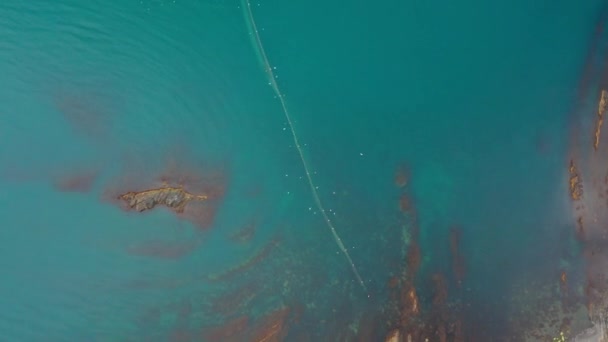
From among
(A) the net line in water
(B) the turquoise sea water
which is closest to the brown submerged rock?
(B) the turquoise sea water

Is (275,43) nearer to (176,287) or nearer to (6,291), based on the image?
(176,287)

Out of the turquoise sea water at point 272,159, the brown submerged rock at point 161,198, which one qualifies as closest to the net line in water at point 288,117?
the turquoise sea water at point 272,159

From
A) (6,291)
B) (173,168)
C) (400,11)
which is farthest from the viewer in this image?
(400,11)

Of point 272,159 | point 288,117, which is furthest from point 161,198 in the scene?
point 288,117

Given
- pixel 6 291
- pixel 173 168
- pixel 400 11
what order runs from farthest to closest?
pixel 400 11, pixel 173 168, pixel 6 291

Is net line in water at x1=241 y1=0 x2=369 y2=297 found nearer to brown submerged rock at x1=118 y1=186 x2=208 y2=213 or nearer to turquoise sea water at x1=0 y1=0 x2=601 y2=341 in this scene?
turquoise sea water at x1=0 y1=0 x2=601 y2=341

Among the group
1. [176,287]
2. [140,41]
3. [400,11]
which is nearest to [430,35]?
[400,11]

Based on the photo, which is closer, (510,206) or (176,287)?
(176,287)
